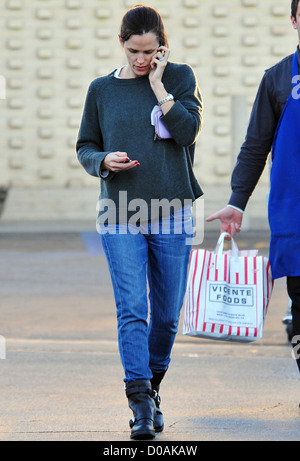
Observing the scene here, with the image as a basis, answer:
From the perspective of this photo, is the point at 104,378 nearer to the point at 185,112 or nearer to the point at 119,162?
the point at 119,162

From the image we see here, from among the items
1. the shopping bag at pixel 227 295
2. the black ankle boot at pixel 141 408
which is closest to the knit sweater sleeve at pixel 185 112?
the shopping bag at pixel 227 295

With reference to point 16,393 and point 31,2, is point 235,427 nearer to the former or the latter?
point 16,393

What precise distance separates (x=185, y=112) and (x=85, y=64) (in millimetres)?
A: 14675

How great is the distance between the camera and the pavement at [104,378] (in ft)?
14.1

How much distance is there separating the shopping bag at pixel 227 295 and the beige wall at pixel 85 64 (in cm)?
1415

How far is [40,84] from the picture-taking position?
18.6 m

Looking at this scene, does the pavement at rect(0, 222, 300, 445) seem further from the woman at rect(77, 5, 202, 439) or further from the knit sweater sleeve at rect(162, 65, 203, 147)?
the knit sweater sleeve at rect(162, 65, 203, 147)

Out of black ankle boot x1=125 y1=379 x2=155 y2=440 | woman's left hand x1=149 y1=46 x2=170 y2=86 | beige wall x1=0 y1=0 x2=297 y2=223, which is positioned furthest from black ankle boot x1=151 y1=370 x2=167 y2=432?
beige wall x1=0 y1=0 x2=297 y2=223

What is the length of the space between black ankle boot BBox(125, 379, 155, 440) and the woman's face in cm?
123

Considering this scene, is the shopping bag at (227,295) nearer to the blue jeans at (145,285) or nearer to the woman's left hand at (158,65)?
the blue jeans at (145,285)

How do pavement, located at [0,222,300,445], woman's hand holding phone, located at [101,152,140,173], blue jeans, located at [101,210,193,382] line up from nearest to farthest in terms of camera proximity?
woman's hand holding phone, located at [101,152,140,173] < blue jeans, located at [101,210,193,382] < pavement, located at [0,222,300,445]

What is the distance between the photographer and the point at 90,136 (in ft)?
14.2

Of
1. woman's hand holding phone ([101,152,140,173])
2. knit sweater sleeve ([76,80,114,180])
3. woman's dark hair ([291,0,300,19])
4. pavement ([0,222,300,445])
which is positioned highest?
woman's dark hair ([291,0,300,19])

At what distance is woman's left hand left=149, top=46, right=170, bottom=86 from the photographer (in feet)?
13.4
